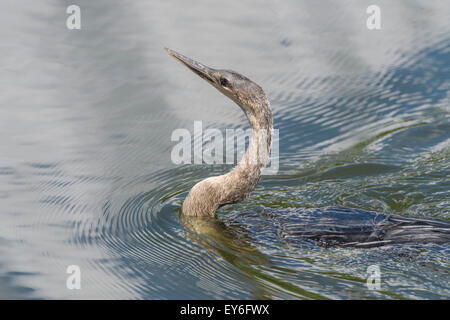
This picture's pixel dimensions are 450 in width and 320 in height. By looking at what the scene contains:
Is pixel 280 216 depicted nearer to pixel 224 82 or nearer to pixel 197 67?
pixel 224 82

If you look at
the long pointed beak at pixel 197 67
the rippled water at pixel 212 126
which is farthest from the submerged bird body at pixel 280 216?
the rippled water at pixel 212 126

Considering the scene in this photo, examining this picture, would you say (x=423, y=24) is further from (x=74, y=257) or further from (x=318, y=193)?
(x=74, y=257)

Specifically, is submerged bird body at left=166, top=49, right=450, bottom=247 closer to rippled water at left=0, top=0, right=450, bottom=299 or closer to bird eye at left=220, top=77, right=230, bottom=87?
bird eye at left=220, top=77, right=230, bottom=87

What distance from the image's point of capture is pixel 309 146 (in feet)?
22.4

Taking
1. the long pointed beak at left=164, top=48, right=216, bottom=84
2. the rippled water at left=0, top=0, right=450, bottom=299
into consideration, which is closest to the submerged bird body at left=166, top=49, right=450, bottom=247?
the long pointed beak at left=164, top=48, right=216, bottom=84

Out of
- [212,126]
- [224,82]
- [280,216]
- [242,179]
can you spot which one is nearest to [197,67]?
[224,82]

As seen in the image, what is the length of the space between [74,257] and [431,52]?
5418mm

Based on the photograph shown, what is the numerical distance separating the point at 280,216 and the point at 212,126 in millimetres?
1878

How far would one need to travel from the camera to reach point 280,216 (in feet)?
17.7

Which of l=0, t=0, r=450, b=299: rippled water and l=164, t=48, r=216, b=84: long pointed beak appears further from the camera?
l=164, t=48, r=216, b=84: long pointed beak

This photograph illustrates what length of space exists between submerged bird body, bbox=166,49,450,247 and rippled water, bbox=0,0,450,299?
0.12 metres

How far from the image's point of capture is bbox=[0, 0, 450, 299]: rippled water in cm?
467

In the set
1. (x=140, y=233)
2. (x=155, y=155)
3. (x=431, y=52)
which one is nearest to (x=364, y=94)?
(x=431, y=52)

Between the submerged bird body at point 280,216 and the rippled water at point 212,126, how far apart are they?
0.12 m
